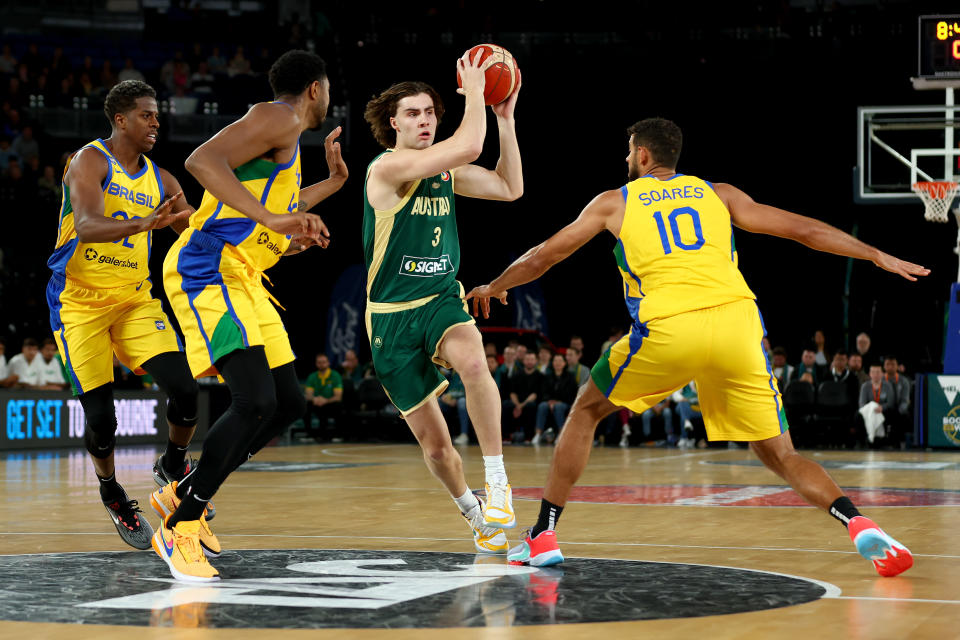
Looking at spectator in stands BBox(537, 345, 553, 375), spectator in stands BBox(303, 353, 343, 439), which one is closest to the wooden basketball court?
spectator in stands BBox(537, 345, 553, 375)

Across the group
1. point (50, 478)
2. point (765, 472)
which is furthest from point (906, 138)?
point (50, 478)

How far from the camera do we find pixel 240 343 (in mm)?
4988

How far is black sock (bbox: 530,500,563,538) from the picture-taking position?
5176 mm

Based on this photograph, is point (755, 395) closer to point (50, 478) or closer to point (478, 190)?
point (478, 190)

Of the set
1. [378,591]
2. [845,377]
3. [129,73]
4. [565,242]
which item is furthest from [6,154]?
[378,591]

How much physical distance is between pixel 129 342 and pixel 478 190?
1.90 m

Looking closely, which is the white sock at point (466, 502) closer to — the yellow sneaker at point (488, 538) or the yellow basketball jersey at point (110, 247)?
the yellow sneaker at point (488, 538)

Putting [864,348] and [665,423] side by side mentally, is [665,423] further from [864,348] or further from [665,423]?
[864,348]

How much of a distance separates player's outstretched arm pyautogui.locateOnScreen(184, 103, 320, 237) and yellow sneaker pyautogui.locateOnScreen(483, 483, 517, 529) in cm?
150

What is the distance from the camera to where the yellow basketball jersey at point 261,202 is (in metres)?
5.07

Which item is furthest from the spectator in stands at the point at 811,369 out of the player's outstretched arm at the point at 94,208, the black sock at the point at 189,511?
the black sock at the point at 189,511

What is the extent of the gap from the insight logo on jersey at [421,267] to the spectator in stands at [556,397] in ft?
35.5

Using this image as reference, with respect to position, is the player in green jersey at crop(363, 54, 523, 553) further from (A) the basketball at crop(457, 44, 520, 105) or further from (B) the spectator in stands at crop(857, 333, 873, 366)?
(B) the spectator in stands at crop(857, 333, 873, 366)

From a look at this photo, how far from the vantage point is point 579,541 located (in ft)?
19.8
